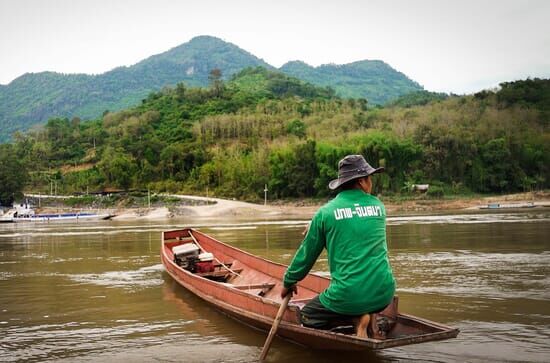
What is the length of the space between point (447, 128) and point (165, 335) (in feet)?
211

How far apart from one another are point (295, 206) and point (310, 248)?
177 ft

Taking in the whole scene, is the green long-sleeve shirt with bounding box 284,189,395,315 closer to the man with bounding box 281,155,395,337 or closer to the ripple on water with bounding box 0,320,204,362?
the man with bounding box 281,155,395,337

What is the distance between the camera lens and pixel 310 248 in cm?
490

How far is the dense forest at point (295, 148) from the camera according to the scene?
6238 centimetres

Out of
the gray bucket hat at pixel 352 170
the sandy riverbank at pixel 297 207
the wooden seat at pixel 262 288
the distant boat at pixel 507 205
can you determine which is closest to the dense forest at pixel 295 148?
the sandy riverbank at pixel 297 207

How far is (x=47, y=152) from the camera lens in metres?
94.2

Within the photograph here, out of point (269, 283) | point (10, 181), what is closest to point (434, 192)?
point (269, 283)

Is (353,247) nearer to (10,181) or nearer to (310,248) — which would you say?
(310,248)

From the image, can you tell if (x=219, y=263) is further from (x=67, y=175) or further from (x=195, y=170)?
(x=67, y=175)

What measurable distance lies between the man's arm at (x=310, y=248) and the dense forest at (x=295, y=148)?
5423 cm

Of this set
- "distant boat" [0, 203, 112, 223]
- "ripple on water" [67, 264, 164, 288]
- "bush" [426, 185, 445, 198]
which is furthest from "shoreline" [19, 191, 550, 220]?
"ripple on water" [67, 264, 164, 288]

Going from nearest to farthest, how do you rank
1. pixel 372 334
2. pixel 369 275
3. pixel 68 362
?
pixel 369 275
pixel 372 334
pixel 68 362

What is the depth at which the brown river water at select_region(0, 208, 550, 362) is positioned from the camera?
622 cm

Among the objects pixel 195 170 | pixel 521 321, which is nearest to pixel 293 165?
pixel 195 170
